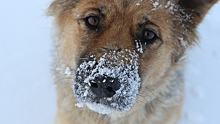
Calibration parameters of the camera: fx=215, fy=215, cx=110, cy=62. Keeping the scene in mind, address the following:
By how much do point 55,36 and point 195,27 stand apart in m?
2.12

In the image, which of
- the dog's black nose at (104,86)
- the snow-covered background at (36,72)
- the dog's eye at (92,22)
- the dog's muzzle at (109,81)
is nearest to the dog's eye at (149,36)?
the dog's muzzle at (109,81)

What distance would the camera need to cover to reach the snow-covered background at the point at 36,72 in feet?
14.3

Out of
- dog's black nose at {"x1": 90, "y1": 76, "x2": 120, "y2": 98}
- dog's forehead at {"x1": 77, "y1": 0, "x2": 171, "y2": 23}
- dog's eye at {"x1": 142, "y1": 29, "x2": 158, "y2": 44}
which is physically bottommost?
dog's black nose at {"x1": 90, "y1": 76, "x2": 120, "y2": 98}

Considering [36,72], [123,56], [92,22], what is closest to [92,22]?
[92,22]

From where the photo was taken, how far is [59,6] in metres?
3.23

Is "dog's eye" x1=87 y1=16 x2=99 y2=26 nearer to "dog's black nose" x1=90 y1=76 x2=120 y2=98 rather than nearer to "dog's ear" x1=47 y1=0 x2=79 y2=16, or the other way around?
"dog's ear" x1=47 y1=0 x2=79 y2=16

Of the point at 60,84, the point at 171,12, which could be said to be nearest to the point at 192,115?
the point at 171,12

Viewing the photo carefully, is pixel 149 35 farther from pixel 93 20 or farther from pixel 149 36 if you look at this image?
pixel 93 20

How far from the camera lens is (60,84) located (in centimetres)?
348

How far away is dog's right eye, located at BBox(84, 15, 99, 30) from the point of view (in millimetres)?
2730

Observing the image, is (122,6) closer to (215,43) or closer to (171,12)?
(171,12)

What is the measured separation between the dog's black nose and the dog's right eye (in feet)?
2.83

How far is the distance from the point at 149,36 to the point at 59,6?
143 centimetres

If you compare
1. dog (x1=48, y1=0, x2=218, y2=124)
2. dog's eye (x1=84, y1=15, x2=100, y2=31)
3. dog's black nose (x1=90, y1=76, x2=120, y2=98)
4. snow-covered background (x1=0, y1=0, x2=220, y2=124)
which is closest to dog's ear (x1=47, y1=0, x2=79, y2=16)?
dog (x1=48, y1=0, x2=218, y2=124)
